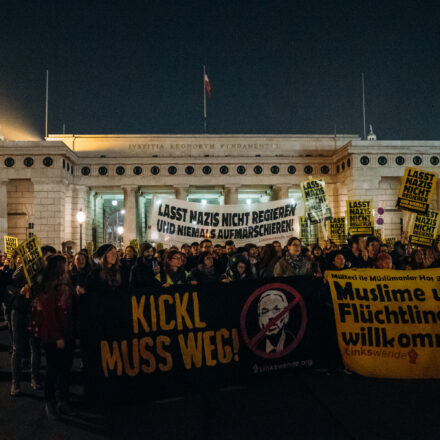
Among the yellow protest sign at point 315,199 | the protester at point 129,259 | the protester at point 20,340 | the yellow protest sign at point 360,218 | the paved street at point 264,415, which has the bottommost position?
the paved street at point 264,415

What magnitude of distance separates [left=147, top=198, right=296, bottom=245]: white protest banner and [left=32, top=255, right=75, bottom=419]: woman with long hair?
8658 mm

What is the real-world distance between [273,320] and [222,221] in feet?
27.9

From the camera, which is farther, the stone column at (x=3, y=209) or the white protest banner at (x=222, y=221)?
the stone column at (x=3, y=209)

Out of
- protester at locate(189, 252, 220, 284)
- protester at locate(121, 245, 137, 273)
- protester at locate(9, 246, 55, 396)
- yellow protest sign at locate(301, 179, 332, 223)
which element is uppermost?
yellow protest sign at locate(301, 179, 332, 223)

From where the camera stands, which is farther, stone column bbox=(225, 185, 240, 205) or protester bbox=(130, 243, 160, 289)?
stone column bbox=(225, 185, 240, 205)

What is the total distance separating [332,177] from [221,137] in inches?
475

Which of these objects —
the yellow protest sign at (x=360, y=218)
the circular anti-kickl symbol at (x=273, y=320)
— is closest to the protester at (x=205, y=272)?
the circular anti-kickl symbol at (x=273, y=320)

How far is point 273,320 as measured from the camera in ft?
18.2

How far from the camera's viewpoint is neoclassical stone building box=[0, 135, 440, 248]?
31922mm

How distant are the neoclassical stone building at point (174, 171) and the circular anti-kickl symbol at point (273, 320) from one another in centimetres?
2885

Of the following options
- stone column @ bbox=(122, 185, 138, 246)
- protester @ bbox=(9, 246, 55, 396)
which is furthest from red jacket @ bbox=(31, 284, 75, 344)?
stone column @ bbox=(122, 185, 138, 246)

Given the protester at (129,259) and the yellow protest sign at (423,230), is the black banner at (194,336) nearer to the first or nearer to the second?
the protester at (129,259)

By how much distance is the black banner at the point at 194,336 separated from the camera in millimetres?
4812

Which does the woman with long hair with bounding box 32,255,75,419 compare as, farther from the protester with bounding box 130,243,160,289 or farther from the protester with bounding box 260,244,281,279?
the protester with bounding box 260,244,281,279
